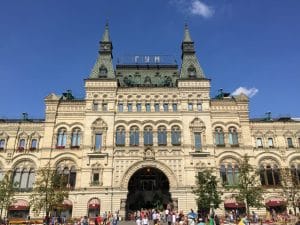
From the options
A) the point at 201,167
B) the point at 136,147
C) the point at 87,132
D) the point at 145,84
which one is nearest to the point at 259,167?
the point at 201,167

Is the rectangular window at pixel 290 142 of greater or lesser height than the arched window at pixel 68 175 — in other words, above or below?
above

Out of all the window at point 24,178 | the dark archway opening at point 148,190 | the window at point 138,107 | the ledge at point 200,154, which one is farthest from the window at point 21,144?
the ledge at point 200,154

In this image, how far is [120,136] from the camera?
161ft

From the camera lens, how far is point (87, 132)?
48469 millimetres

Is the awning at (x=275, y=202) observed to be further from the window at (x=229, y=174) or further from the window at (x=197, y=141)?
the window at (x=197, y=141)

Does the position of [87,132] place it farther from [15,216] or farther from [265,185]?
[265,185]

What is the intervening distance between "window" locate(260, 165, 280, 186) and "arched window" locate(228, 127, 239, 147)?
5.72 meters

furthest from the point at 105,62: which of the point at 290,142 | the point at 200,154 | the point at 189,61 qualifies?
the point at 290,142

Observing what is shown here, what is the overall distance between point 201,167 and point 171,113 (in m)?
10.3

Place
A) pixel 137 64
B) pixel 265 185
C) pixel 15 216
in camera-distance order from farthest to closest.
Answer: pixel 137 64
pixel 265 185
pixel 15 216

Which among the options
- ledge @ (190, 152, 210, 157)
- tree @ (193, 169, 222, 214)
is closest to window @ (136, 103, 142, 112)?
ledge @ (190, 152, 210, 157)

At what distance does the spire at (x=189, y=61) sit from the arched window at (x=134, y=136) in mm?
12808

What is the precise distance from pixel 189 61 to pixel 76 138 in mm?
25147

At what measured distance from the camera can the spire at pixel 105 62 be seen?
Answer: 175ft
